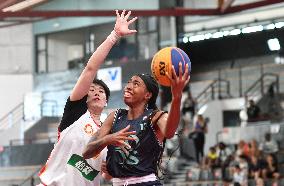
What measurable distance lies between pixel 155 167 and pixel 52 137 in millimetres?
22359

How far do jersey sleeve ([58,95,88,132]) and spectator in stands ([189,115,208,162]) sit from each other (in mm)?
16367

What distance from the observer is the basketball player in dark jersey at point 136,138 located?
6203 mm

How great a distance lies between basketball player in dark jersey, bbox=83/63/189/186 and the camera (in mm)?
6203

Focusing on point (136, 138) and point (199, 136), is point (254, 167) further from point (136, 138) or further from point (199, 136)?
point (136, 138)

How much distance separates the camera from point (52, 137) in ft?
93.1

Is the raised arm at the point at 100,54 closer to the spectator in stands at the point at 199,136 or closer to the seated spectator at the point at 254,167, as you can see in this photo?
the seated spectator at the point at 254,167

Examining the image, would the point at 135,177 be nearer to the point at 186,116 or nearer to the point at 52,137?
the point at 186,116

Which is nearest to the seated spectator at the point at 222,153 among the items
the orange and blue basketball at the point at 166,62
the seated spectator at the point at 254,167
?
the seated spectator at the point at 254,167

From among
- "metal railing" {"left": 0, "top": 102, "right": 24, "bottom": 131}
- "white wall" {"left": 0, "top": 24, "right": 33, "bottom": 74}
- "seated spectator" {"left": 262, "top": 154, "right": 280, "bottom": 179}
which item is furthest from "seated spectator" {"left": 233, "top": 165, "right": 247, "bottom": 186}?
"white wall" {"left": 0, "top": 24, "right": 33, "bottom": 74}

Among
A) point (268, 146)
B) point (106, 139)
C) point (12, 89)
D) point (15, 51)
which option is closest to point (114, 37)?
point (106, 139)

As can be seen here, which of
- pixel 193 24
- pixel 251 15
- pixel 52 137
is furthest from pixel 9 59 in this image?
pixel 251 15

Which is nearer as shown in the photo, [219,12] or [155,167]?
[155,167]

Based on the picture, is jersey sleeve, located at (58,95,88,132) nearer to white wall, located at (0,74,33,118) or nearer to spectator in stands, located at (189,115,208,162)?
spectator in stands, located at (189,115,208,162)

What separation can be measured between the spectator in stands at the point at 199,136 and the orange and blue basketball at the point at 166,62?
55.9ft
